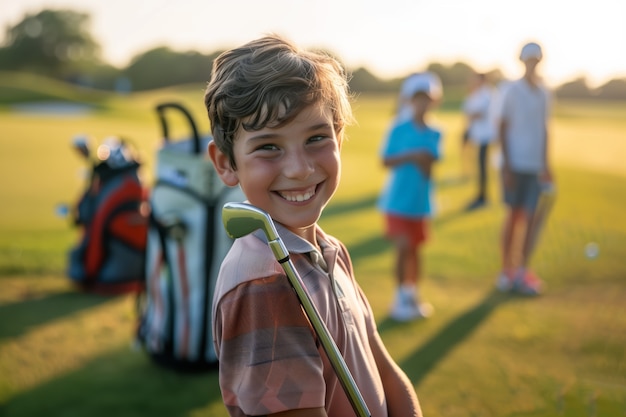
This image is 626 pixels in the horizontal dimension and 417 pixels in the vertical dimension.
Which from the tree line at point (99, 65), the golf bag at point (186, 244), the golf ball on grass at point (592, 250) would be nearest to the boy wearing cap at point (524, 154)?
the golf ball on grass at point (592, 250)

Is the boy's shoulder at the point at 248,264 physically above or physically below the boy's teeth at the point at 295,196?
below

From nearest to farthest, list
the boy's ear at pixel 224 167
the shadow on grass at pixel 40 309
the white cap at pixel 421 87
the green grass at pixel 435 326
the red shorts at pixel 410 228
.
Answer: the boy's ear at pixel 224 167 < the green grass at pixel 435 326 < the shadow on grass at pixel 40 309 < the white cap at pixel 421 87 < the red shorts at pixel 410 228

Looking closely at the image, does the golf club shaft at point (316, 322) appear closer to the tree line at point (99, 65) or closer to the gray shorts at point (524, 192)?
the gray shorts at point (524, 192)

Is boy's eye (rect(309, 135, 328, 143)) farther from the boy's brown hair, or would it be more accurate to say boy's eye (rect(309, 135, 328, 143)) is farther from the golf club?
the golf club

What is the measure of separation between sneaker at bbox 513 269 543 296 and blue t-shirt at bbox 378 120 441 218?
1.14 m

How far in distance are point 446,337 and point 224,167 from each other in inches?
112

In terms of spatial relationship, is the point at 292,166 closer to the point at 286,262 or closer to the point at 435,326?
the point at 286,262

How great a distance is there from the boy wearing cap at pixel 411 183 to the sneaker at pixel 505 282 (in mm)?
946

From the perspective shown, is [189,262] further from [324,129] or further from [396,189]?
[324,129]

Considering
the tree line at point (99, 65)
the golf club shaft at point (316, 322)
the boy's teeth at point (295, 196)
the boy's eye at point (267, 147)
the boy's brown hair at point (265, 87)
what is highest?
the boy's brown hair at point (265, 87)

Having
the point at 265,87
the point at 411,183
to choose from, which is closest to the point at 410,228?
the point at 411,183

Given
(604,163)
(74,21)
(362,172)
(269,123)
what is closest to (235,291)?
(269,123)

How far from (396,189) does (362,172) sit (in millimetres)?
6520

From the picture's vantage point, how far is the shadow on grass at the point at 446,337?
3627mm
